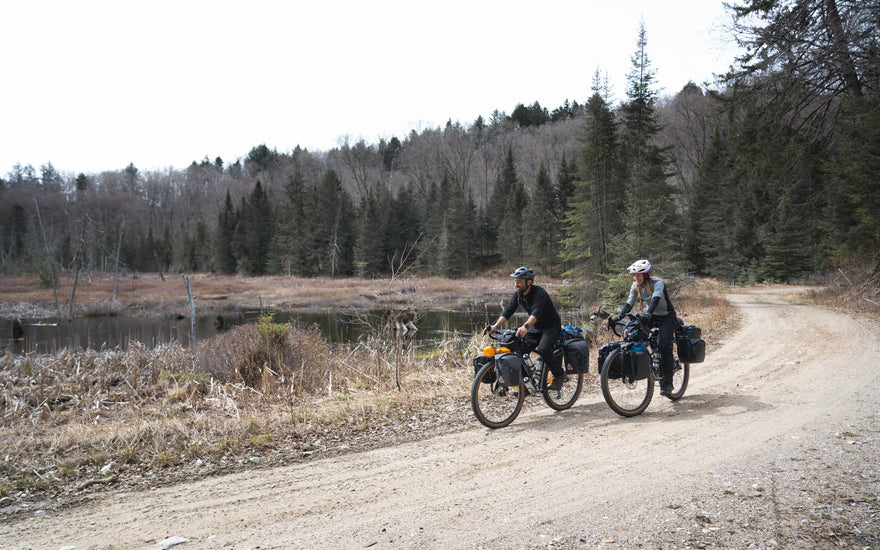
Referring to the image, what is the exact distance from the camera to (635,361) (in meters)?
6.36

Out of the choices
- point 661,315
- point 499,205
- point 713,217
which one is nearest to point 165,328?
point 661,315

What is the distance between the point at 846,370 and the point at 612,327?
17.0ft

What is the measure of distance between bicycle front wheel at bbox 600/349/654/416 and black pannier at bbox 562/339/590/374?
26 centimetres

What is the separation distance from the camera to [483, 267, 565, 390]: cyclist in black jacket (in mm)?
6398

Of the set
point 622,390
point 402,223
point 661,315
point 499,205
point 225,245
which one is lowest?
point 622,390

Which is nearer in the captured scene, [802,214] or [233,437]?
[233,437]

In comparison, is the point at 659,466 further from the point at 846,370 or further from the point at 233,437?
the point at 846,370

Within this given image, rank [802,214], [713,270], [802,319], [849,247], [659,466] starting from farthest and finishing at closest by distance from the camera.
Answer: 1. [713,270]
2. [802,214]
3. [849,247]
4. [802,319]
5. [659,466]

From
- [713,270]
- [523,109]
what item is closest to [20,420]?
[713,270]

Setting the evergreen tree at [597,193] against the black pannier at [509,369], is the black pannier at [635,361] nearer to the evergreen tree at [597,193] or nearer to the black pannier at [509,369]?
the black pannier at [509,369]

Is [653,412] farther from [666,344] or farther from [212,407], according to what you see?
[212,407]

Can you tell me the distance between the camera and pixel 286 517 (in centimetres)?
402

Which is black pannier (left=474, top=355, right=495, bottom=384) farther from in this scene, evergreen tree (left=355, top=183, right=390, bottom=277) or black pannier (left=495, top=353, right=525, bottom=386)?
evergreen tree (left=355, top=183, right=390, bottom=277)

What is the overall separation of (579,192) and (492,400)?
2755 centimetres
